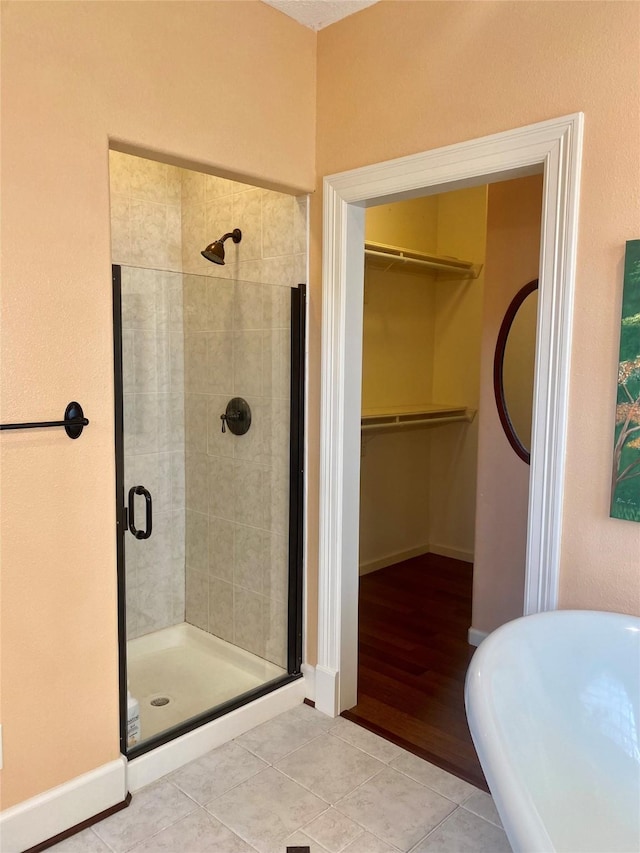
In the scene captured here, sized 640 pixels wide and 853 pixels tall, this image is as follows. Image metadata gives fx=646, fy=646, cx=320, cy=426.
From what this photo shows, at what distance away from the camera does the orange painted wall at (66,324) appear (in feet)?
5.89

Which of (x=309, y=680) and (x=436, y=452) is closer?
(x=309, y=680)

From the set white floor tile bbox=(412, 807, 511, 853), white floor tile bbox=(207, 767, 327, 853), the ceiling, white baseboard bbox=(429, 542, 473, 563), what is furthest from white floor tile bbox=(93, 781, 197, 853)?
white baseboard bbox=(429, 542, 473, 563)

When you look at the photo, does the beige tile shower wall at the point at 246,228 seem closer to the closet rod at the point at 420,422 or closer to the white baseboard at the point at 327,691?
the closet rod at the point at 420,422

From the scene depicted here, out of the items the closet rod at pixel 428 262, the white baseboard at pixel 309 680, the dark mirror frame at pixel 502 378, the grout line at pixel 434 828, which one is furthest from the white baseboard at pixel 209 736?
the closet rod at pixel 428 262

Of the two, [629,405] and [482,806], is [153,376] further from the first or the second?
[482,806]

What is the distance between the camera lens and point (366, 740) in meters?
2.49

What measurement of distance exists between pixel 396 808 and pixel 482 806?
283mm

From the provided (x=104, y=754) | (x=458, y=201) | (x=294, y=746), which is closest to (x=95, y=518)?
(x=104, y=754)

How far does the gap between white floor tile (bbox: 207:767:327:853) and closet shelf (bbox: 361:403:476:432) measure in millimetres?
2189

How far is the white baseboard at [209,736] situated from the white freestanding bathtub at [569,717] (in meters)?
1.27

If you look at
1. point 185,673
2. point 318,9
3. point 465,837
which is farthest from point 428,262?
point 465,837

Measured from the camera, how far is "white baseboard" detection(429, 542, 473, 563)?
15.2 ft

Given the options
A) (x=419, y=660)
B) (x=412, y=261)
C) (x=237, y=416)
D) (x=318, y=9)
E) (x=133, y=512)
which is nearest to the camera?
(x=133, y=512)

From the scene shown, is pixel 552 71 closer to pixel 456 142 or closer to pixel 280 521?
pixel 456 142
